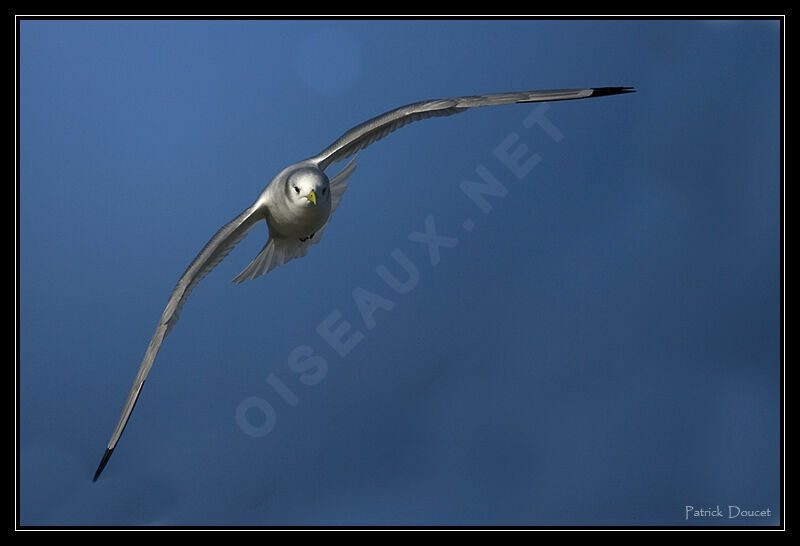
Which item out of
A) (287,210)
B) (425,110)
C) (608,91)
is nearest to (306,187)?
(287,210)

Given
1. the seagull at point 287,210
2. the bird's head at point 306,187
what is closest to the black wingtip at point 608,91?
the seagull at point 287,210

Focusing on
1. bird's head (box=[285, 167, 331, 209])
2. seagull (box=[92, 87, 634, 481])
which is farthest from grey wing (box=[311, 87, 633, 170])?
bird's head (box=[285, 167, 331, 209])

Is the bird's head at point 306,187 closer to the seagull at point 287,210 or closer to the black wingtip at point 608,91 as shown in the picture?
the seagull at point 287,210

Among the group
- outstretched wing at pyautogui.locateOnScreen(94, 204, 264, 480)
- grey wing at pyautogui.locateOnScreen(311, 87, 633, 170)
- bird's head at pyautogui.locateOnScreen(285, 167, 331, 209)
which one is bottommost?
outstretched wing at pyautogui.locateOnScreen(94, 204, 264, 480)

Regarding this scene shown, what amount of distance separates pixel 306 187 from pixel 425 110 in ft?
1.91

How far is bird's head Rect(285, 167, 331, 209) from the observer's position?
2545mm

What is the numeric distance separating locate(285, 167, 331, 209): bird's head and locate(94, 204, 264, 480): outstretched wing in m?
0.22

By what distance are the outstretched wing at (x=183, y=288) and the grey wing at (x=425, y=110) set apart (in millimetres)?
382

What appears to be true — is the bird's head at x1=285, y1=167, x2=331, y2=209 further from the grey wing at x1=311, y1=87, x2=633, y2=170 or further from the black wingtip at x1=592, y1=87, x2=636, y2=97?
the black wingtip at x1=592, y1=87, x2=636, y2=97

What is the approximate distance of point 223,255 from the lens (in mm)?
2799
